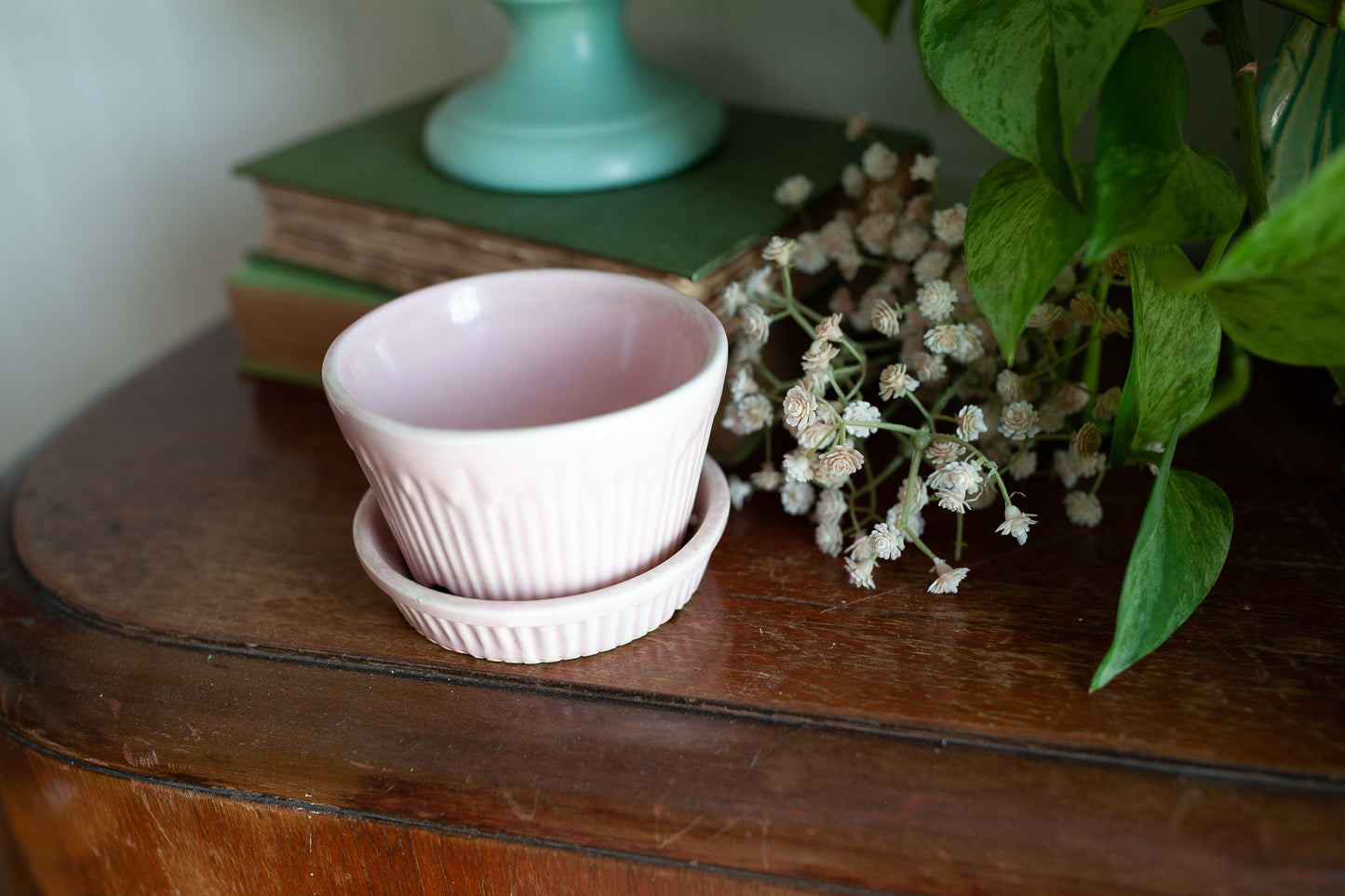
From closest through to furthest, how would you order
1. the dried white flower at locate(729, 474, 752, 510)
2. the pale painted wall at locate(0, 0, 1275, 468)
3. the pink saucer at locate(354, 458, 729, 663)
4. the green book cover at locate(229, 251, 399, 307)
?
the pink saucer at locate(354, 458, 729, 663), the dried white flower at locate(729, 474, 752, 510), the green book cover at locate(229, 251, 399, 307), the pale painted wall at locate(0, 0, 1275, 468)

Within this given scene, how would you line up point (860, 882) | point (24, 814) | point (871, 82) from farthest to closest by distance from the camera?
point (871, 82) → point (24, 814) → point (860, 882)

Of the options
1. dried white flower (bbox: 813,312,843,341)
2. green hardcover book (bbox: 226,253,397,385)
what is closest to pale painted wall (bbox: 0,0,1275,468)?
green hardcover book (bbox: 226,253,397,385)

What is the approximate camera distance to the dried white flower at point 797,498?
17.0 inches

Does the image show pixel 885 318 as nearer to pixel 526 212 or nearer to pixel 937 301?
pixel 937 301

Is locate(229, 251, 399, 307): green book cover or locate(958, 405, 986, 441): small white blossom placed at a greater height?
locate(958, 405, 986, 441): small white blossom

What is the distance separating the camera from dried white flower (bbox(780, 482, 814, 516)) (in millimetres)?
431

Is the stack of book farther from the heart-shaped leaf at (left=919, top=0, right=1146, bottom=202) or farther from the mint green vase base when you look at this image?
the heart-shaped leaf at (left=919, top=0, right=1146, bottom=202)

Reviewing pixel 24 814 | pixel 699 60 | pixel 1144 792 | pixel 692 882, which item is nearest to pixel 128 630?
pixel 24 814

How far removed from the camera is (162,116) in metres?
0.89

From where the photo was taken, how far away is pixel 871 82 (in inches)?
26.2

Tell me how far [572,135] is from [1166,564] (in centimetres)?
36

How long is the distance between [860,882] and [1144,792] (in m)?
0.09

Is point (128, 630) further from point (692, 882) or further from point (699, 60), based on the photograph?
point (699, 60)

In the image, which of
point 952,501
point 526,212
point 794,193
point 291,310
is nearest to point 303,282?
point 291,310
